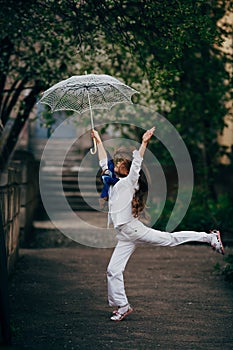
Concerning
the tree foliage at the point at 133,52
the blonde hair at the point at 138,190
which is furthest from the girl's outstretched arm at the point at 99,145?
the tree foliage at the point at 133,52

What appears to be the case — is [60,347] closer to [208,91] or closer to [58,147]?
[208,91]

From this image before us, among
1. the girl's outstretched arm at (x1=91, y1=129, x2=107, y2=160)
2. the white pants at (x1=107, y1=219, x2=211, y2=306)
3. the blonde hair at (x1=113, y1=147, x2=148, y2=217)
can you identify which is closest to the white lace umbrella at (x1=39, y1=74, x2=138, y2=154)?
the girl's outstretched arm at (x1=91, y1=129, x2=107, y2=160)

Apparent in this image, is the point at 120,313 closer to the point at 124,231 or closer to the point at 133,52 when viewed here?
the point at 124,231

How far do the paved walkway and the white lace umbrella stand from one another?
1.77m

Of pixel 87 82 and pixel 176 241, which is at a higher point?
pixel 87 82

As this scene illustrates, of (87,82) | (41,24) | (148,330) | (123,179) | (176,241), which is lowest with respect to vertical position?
(148,330)

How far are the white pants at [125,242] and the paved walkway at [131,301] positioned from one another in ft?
0.89

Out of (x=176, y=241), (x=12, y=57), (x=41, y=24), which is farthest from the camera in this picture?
(x=12, y=57)

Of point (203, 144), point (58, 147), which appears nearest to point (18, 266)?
point (203, 144)

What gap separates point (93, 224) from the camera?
1917 centimetres

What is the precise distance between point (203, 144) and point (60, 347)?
12818 millimetres

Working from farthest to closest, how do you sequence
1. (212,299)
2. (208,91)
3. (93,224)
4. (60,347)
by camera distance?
(93,224), (208,91), (212,299), (60,347)

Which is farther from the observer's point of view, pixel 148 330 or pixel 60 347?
pixel 148 330

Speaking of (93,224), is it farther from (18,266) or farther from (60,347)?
(60,347)
